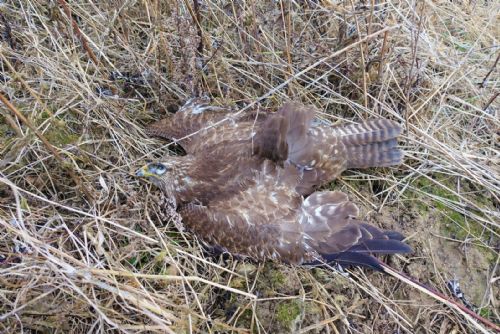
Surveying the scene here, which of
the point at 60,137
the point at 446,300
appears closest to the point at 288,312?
the point at 446,300

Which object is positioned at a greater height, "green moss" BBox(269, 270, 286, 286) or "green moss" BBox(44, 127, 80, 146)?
"green moss" BBox(44, 127, 80, 146)

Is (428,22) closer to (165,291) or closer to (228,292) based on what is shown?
(228,292)

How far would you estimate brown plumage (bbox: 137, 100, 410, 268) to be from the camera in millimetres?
2674

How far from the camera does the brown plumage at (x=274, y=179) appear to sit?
2.67 metres

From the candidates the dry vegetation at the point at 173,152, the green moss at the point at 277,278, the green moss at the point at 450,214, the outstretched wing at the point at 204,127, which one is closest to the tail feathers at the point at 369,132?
the dry vegetation at the point at 173,152

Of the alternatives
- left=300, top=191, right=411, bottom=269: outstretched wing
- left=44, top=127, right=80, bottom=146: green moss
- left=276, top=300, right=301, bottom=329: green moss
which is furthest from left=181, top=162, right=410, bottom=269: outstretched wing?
left=44, top=127, right=80, bottom=146: green moss

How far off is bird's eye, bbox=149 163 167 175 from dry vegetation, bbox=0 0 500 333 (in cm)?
15

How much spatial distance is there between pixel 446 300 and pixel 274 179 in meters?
1.21

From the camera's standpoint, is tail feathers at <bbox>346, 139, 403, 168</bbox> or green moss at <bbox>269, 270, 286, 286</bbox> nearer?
green moss at <bbox>269, 270, 286, 286</bbox>

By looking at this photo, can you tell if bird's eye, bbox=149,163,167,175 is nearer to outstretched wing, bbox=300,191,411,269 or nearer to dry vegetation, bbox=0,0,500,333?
dry vegetation, bbox=0,0,500,333

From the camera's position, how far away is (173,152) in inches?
129

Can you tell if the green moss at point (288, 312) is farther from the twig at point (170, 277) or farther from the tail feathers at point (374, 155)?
the tail feathers at point (374, 155)

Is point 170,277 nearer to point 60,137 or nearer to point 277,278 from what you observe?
point 277,278

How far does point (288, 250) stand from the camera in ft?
8.73
